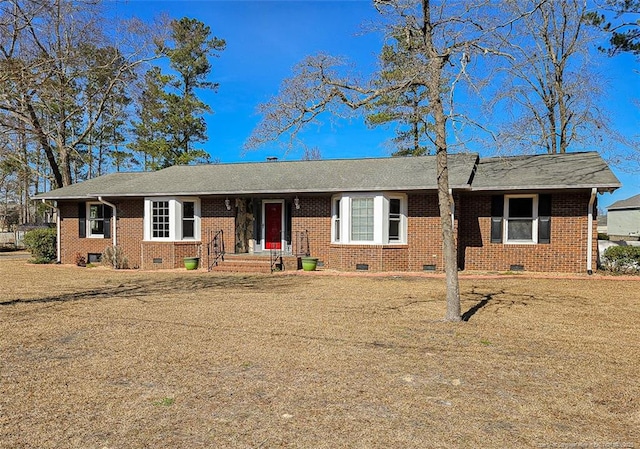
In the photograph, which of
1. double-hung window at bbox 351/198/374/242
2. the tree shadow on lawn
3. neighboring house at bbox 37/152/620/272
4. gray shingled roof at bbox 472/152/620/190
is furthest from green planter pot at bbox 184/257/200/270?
gray shingled roof at bbox 472/152/620/190

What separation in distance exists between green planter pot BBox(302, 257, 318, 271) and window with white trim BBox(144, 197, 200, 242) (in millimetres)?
4243

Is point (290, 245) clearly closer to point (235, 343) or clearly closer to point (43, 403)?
point (235, 343)

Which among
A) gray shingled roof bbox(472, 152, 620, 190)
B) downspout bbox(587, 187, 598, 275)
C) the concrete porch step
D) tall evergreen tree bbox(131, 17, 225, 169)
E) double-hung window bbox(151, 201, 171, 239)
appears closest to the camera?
gray shingled roof bbox(472, 152, 620, 190)

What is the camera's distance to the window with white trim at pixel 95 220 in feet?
57.1

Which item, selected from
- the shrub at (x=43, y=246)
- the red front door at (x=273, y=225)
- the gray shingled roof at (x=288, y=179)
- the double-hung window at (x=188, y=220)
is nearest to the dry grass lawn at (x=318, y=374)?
the gray shingled roof at (x=288, y=179)

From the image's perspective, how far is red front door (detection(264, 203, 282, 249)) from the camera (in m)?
16.2

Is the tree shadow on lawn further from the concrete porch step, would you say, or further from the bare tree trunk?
the bare tree trunk

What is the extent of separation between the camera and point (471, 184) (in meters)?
13.3

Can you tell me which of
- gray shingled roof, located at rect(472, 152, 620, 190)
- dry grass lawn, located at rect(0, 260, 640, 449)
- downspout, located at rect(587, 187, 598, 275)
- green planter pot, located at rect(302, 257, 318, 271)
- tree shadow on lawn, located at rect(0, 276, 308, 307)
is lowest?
tree shadow on lawn, located at rect(0, 276, 308, 307)

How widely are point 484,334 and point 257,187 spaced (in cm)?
1036

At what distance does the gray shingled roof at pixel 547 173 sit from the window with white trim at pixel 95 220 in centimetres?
1383

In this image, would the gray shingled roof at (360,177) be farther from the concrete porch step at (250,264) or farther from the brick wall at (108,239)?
the concrete porch step at (250,264)


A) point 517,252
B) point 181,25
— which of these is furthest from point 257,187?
point 181,25

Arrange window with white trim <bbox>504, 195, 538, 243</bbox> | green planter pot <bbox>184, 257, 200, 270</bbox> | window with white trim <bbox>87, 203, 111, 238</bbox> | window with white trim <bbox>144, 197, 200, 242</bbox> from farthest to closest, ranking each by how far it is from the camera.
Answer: window with white trim <bbox>87, 203, 111, 238</bbox> < window with white trim <bbox>144, 197, 200, 242</bbox> < green planter pot <bbox>184, 257, 200, 270</bbox> < window with white trim <bbox>504, 195, 538, 243</bbox>
